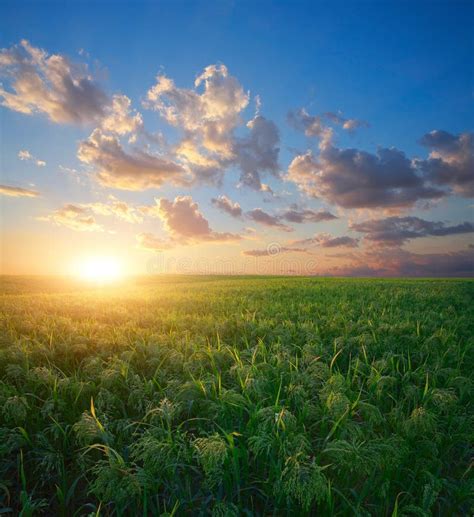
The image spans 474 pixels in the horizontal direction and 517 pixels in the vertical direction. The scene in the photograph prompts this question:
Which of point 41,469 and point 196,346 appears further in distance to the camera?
point 196,346

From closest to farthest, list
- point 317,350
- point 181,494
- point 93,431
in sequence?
point 181,494, point 93,431, point 317,350

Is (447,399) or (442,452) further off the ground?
(447,399)

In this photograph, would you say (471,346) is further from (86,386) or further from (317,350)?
(86,386)

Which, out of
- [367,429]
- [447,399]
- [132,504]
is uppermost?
[447,399]

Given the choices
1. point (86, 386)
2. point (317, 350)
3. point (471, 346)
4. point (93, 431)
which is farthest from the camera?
point (471, 346)

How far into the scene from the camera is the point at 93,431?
3.45 meters

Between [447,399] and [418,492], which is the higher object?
[447,399]

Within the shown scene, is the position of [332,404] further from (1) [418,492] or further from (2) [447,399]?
(2) [447,399]

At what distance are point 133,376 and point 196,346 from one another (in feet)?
5.11

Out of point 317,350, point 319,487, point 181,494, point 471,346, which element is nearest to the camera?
point 319,487

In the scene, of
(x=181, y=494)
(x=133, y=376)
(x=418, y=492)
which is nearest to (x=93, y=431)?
(x=181, y=494)

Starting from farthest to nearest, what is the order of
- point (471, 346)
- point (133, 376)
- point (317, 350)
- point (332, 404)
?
point (471, 346) < point (317, 350) < point (133, 376) < point (332, 404)

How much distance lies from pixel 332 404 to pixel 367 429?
57 centimetres

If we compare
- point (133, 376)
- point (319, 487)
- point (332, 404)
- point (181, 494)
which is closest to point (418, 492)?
point (332, 404)
